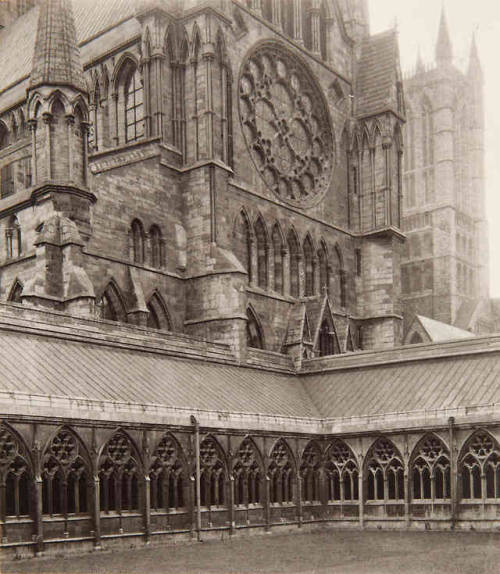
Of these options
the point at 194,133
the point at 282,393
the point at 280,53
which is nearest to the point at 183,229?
the point at 194,133

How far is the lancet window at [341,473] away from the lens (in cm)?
3475

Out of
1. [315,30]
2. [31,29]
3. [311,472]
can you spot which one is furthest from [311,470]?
[31,29]

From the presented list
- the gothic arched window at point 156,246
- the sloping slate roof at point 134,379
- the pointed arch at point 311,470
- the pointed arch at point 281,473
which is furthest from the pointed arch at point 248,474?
the gothic arched window at point 156,246

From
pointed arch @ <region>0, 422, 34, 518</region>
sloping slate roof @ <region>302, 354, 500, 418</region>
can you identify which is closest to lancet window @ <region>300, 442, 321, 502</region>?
sloping slate roof @ <region>302, 354, 500, 418</region>

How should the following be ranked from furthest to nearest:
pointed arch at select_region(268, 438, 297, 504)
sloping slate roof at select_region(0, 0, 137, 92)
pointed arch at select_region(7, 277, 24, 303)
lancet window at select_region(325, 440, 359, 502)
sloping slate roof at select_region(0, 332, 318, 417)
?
sloping slate roof at select_region(0, 0, 137, 92)
pointed arch at select_region(7, 277, 24, 303)
lancet window at select_region(325, 440, 359, 502)
pointed arch at select_region(268, 438, 297, 504)
sloping slate roof at select_region(0, 332, 318, 417)

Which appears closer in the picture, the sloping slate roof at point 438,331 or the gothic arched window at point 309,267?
the gothic arched window at point 309,267

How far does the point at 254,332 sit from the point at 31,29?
26680 millimetres

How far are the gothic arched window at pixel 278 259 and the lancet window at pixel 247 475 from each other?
17018 mm

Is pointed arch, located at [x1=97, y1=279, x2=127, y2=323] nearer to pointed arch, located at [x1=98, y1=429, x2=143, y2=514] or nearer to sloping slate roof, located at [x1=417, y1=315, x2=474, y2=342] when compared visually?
pointed arch, located at [x1=98, y1=429, x2=143, y2=514]

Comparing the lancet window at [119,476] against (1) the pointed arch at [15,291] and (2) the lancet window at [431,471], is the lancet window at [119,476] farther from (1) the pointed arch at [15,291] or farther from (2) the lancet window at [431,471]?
(1) the pointed arch at [15,291]

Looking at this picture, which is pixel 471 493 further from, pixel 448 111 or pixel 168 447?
pixel 448 111

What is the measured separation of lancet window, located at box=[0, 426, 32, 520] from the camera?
77.8 ft

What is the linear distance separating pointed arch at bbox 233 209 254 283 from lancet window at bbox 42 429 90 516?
2101 centimetres

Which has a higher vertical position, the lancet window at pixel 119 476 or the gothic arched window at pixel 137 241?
the gothic arched window at pixel 137 241
